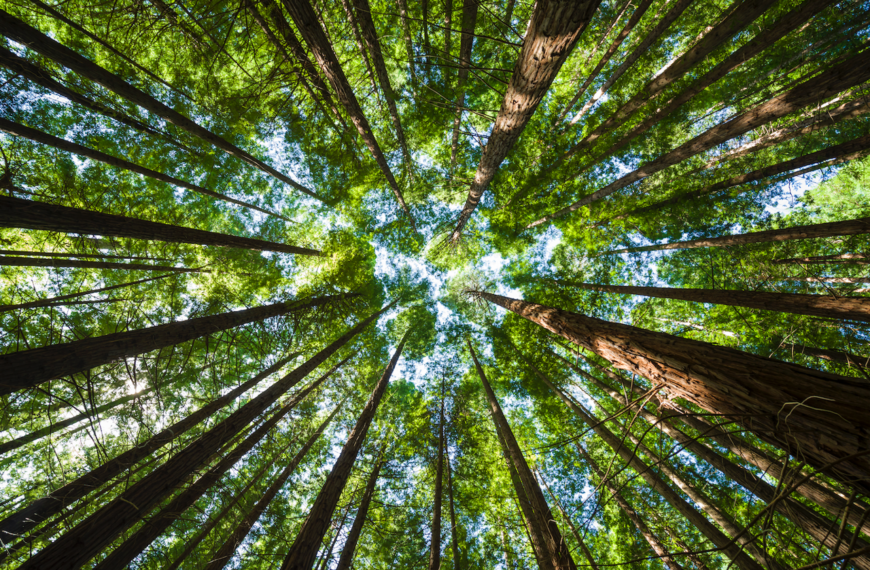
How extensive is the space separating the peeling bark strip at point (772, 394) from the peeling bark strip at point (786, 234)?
7.45 m

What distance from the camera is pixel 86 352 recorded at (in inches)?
154

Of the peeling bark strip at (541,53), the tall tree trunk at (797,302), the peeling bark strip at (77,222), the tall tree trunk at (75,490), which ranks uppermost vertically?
the tall tree trunk at (797,302)

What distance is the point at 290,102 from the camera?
8523 millimetres

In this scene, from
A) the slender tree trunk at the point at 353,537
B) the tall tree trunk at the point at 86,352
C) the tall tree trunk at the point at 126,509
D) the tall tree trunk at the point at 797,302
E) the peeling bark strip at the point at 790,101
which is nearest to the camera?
the tall tree trunk at the point at 86,352

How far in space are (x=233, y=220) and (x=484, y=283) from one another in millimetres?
11702

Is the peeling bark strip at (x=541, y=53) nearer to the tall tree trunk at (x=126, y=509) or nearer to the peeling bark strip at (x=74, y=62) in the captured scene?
the peeling bark strip at (x=74, y=62)

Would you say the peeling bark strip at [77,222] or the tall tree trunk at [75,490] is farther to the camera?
the tall tree trunk at [75,490]

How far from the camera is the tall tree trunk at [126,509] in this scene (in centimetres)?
355

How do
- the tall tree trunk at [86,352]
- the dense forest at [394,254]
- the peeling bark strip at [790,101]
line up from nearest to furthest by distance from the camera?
1. the tall tree trunk at [86,352]
2. the peeling bark strip at [790,101]
3. the dense forest at [394,254]

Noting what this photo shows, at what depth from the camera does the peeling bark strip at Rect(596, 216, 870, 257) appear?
6.30 meters

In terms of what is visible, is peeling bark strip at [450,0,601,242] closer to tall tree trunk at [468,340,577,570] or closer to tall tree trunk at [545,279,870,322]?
tall tree trunk at [468,340,577,570]

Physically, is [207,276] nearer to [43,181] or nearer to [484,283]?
[43,181]

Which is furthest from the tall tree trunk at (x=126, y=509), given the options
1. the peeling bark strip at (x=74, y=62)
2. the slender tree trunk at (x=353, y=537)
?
the peeling bark strip at (x=74, y=62)

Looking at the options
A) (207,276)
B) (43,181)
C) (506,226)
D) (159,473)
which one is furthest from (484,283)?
(43,181)
